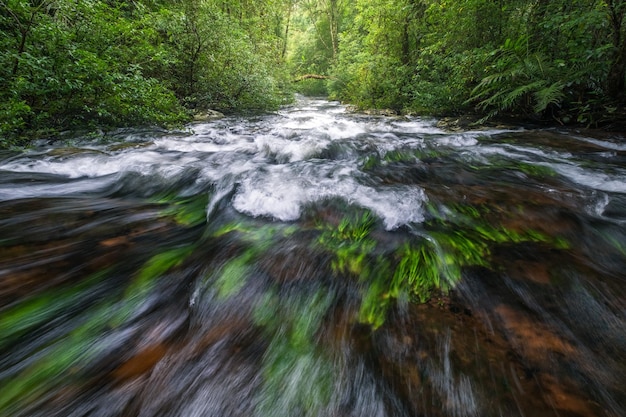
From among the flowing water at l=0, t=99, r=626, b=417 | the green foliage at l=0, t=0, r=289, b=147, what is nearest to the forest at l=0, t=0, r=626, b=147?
the green foliage at l=0, t=0, r=289, b=147

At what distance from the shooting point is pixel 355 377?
3.82ft

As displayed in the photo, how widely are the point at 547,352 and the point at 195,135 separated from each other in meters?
6.78

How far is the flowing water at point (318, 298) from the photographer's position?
1.08m

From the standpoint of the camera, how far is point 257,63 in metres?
9.59

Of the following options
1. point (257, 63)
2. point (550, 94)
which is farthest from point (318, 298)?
point (257, 63)

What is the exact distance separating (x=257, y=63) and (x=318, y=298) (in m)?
10.0

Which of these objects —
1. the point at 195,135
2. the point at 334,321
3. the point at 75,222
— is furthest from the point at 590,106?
the point at 195,135

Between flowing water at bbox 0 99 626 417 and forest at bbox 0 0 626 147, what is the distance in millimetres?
1756

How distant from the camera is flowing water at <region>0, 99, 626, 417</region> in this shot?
1.08m

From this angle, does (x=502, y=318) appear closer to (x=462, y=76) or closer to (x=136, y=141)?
(x=136, y=141)

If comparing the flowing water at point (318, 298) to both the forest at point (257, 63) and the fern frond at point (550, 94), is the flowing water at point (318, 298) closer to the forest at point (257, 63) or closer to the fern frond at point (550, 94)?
the fern frond at point (550, 94)

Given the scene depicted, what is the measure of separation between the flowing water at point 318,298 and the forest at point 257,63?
5.76 ft

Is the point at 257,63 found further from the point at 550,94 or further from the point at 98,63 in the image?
the point at 550,94

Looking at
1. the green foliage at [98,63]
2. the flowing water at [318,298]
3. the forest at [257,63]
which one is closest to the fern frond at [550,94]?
the forest at [257,63]
